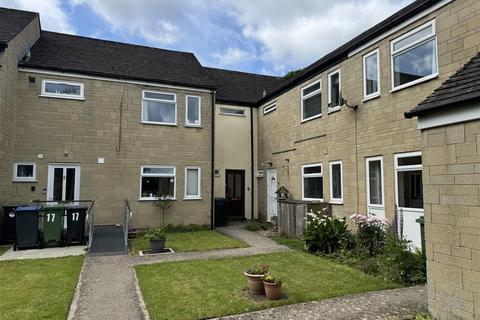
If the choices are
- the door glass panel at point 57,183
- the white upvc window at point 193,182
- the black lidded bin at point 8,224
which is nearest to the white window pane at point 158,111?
the white upvc window at point 193,182

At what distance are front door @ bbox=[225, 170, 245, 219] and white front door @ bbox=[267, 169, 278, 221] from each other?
61.0 inches

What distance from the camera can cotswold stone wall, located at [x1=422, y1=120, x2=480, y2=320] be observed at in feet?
12.6

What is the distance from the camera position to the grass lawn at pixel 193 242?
9453 millimetres

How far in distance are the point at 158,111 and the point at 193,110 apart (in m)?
1.44

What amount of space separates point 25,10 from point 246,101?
32.0ft

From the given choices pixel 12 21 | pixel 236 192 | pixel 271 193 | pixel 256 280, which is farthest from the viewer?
pixel 236 192

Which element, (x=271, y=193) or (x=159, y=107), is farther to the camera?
(x=271, y=193)

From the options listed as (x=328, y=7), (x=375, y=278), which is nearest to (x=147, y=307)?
(x=375, y=278)

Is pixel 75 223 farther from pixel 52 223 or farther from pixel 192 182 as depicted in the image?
pixel 192 182

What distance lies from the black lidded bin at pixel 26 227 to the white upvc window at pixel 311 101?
9102 mm

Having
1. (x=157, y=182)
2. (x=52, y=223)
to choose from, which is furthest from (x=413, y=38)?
(x=52, y=223)

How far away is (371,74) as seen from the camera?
30.1 feet

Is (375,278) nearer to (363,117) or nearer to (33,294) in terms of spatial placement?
(363,117)

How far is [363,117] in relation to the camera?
9289 mm
